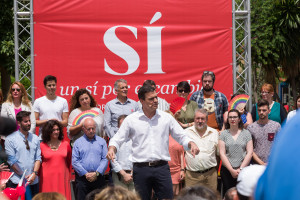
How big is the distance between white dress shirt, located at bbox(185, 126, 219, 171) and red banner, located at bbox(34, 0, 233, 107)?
179 cm

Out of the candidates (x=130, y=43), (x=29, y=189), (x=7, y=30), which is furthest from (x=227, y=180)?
(x=7, y=30)

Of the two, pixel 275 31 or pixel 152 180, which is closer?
pixel 152 180

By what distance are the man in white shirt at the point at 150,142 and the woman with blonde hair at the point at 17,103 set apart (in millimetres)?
1921

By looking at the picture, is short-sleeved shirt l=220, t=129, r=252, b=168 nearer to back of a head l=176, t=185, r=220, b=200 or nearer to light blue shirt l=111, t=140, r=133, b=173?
light blue shirt l=111, t=140, r=133, b=173

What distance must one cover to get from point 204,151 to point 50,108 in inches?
93.7

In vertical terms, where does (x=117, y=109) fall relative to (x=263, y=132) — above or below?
above

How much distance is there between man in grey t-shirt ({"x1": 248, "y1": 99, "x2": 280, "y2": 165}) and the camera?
278 inches

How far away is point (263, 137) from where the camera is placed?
7082 mm

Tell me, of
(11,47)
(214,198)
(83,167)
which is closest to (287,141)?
(214,198)

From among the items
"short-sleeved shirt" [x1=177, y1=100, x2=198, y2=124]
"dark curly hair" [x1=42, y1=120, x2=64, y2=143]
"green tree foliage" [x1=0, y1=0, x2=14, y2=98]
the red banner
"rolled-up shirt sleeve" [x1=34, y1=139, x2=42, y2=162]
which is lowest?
"rolled-up shirt sleeve" [x1=34, y1=139, x2=42, y2=162]

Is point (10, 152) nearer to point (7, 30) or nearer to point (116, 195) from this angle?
point (116, 195)

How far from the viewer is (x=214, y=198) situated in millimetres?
2496

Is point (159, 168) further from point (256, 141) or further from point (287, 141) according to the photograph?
point (287, 141)

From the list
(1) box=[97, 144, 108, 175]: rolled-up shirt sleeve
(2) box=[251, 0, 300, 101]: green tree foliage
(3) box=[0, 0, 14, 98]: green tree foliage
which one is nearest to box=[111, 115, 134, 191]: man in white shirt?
(1) box=[97, 144, 108, 175]: rolled-up shirt sleeve
